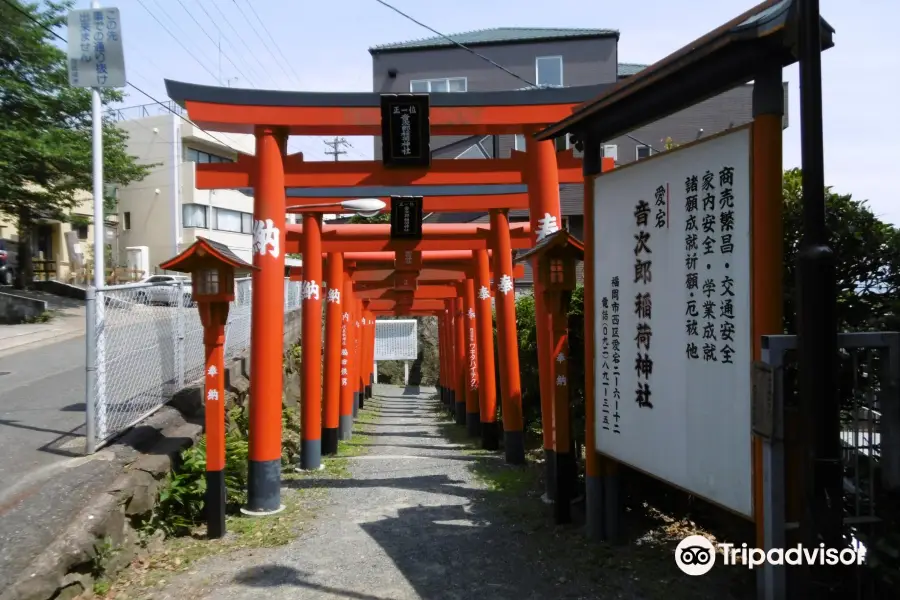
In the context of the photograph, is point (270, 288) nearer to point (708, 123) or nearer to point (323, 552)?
point (323, 552)

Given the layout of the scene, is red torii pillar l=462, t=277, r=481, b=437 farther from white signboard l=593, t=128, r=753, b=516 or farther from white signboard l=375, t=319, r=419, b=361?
white signboard l=375, t=319, r=419, b=361

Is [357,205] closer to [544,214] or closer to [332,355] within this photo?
[332,355]

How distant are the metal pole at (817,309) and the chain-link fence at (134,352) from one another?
5.92 metres

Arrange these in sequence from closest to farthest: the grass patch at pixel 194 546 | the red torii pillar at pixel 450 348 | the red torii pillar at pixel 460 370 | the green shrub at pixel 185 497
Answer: the grass patch at pixel 194 546 < the green shrub at pixel 185 497 < the red torii pillar at pixel 460 370 < the red torii pillar at pixel 450 348

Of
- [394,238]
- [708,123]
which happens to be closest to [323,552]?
[394,238]

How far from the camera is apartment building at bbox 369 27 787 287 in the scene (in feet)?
72.2

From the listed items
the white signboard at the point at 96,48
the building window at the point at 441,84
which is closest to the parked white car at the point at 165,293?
the white signboard at the point at 96,48

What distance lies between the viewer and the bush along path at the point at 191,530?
512cm

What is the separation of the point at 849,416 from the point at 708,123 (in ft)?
65.0

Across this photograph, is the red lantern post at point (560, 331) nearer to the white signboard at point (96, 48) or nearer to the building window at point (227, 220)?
the white signboard at point (96, 48)

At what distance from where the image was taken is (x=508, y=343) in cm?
1119

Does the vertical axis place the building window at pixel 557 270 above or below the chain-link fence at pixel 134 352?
above

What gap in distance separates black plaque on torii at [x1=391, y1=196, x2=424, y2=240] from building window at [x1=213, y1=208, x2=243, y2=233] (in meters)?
24.5

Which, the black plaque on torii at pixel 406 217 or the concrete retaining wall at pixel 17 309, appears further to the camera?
the concrete retaining wall at pixel 17 309
